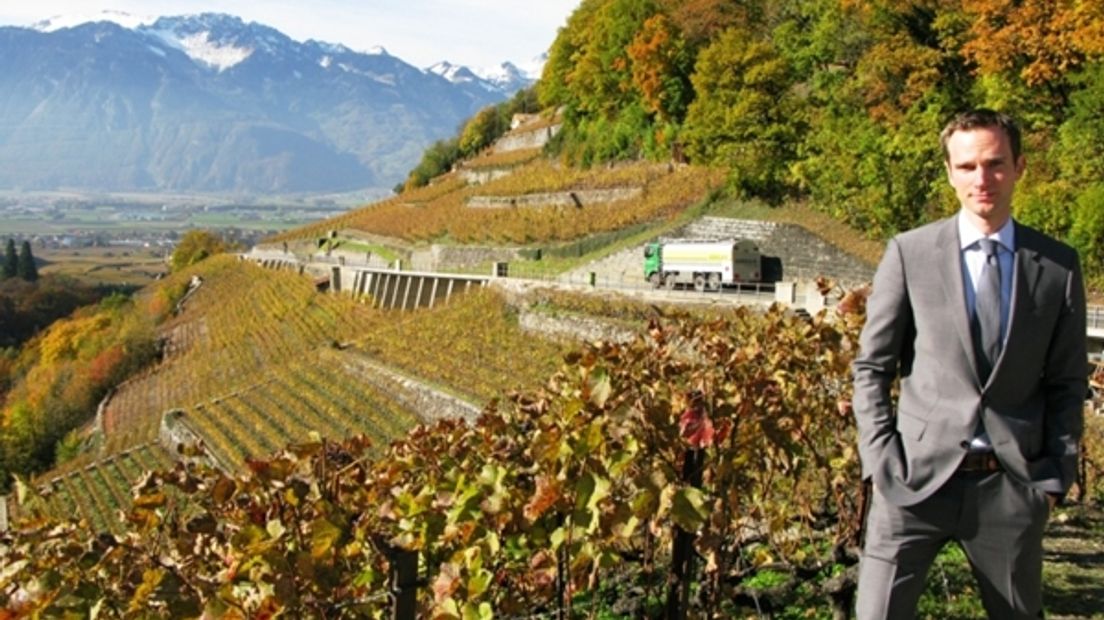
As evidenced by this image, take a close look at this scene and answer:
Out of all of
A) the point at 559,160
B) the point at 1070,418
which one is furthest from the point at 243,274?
the point at 1070,418

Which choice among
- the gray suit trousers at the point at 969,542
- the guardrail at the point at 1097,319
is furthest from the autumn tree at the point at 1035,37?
the gray suit trousers at the point at 969,542

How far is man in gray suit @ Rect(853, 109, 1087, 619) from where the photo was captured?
2885 mm

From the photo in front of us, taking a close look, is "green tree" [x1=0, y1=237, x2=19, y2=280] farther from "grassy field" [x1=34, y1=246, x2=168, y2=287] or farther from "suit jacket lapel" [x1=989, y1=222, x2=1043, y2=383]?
"suit jacket lapel" [x1=989, y1=222, x2=1043, y2=383]

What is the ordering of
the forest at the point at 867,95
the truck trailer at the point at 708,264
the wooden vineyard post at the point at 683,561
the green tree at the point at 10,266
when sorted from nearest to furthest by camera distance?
the wooden vineyard post at the point at 683,561
the forest at the point at 867,95
the truck trailer at the point at 708,264
the green tree at the point at 10,266

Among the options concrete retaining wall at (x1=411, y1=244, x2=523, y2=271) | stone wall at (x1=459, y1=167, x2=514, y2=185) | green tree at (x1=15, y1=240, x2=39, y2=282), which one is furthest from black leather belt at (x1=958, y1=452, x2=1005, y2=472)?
green tree at (x1=15, y1=240, x2=39, y2=282)

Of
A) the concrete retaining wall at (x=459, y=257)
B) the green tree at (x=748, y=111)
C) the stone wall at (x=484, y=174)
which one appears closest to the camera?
the green tree at (x=748, y=111)

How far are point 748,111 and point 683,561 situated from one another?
27.2 m

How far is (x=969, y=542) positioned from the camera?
3025mm

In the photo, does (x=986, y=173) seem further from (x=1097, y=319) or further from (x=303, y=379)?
(x=303, y=379)

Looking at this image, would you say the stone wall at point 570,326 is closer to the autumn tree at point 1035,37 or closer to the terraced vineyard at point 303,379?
the terraced vineyard at point 303,379

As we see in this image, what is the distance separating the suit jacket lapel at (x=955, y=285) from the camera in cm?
289

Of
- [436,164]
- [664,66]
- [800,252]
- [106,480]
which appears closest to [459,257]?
[664,66]

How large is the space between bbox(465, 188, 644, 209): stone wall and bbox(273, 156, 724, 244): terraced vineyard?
10.1 inches

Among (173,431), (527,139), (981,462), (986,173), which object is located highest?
(527,139)
